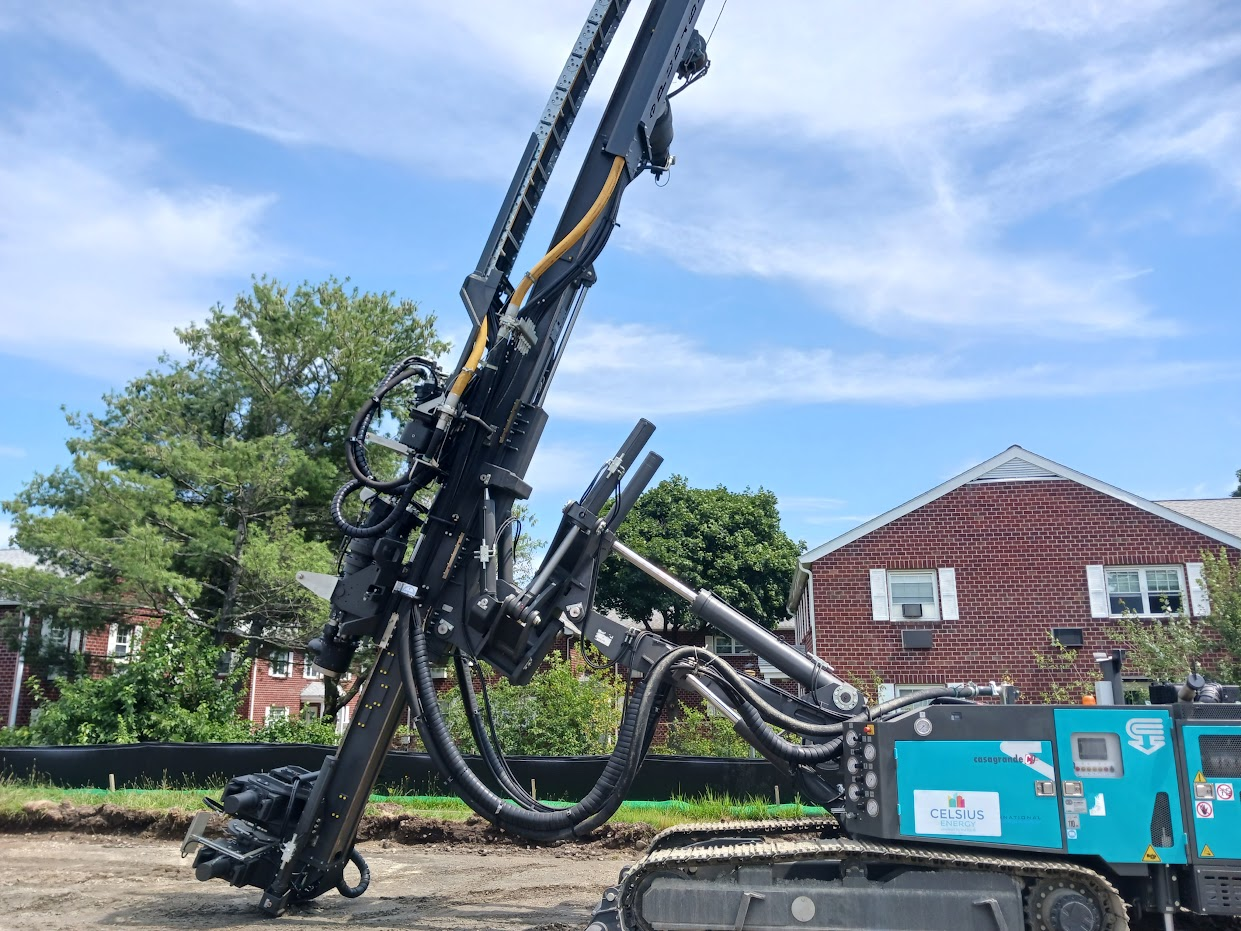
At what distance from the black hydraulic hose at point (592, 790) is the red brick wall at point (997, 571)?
1588cm

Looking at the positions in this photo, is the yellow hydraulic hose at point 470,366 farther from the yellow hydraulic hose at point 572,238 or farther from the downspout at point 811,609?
the downspout at point 811,609

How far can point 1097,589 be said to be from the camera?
2130 cm

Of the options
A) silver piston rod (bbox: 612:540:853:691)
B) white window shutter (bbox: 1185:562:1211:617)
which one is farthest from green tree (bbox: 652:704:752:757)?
silver piston rod (bbox: 612:540:853:691)

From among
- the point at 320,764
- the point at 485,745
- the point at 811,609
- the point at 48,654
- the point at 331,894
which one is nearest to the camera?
the point at 485,745

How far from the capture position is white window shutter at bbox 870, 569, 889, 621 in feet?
72.6

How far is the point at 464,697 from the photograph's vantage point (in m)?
7.94

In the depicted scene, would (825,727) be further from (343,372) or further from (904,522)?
(343,372)

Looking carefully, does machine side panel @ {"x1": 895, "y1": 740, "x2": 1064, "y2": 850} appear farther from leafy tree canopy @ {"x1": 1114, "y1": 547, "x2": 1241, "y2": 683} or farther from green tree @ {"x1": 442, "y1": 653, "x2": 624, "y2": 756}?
leafy tree canopy @ {"x1": 1114, "y1": 547, "x2": 1241, "y2": 683}

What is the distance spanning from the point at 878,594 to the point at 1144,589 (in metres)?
5.60

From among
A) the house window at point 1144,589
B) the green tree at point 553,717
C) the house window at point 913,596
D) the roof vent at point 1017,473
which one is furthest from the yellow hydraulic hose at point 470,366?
the house window at point 1144,589

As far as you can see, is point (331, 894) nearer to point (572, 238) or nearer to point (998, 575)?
point (572, 238)

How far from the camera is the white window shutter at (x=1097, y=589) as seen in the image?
69.6 ft

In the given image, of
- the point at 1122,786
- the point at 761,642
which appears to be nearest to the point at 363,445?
the point at 761,642

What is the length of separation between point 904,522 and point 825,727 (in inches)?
655
